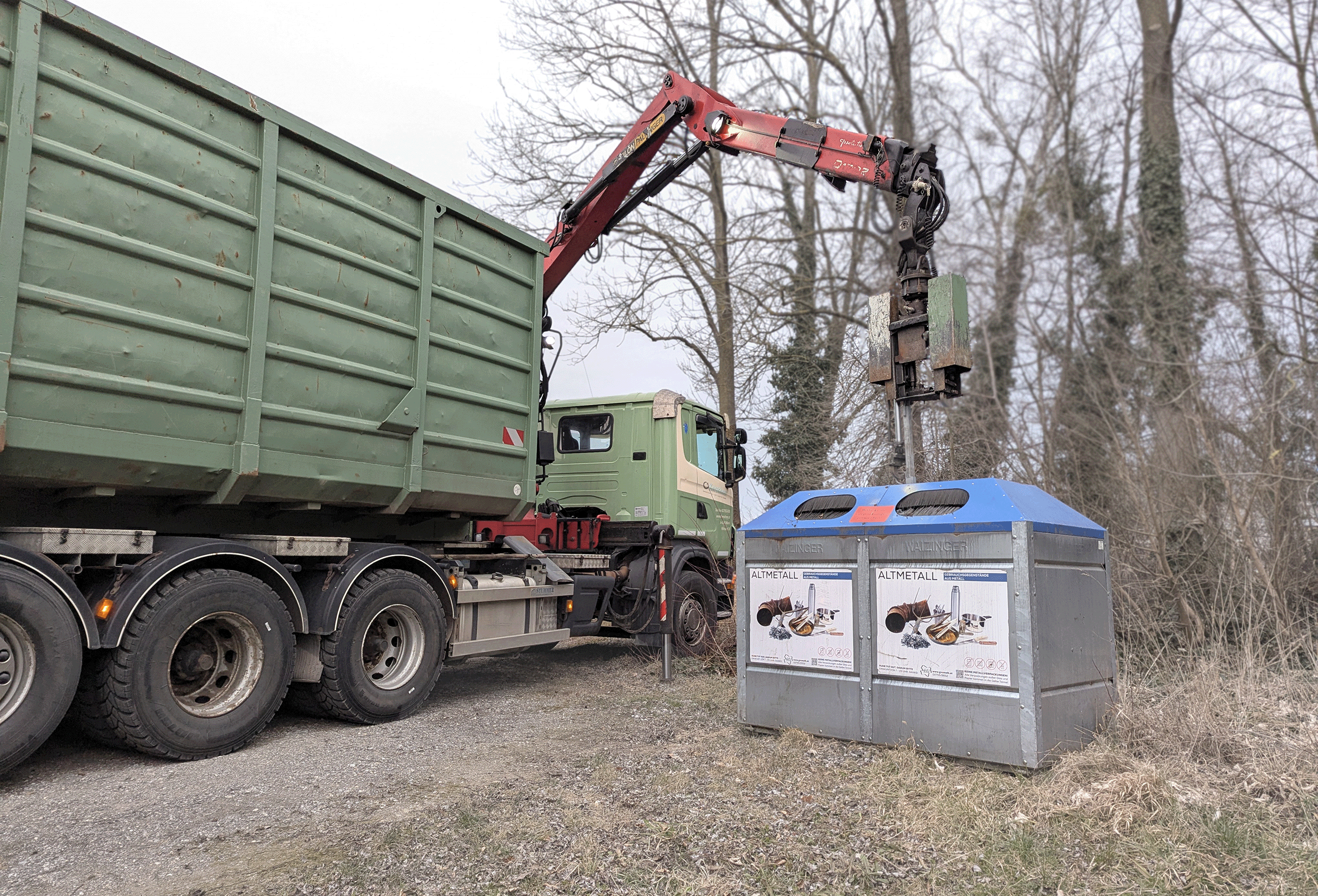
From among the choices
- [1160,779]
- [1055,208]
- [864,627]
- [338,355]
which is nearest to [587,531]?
[338,355]

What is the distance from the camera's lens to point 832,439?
10711 millimetres

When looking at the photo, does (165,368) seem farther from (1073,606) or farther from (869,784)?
(1073,606)

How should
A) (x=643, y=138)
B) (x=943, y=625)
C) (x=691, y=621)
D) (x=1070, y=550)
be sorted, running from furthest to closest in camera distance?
(x=691, y=621)
(x=643, y=138)
(x=1070, y=550)
(x=943, y=625)

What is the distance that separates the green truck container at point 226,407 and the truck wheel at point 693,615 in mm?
1875

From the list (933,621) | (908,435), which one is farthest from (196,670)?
(908,435)

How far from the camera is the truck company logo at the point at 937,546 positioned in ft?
13.5

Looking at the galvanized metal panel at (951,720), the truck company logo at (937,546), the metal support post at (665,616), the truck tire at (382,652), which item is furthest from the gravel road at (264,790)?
the truck company logo at (937,546)

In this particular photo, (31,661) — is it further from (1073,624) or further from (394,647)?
(1073,624)

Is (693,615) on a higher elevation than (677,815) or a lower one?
higher

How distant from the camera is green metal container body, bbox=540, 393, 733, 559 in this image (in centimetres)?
815

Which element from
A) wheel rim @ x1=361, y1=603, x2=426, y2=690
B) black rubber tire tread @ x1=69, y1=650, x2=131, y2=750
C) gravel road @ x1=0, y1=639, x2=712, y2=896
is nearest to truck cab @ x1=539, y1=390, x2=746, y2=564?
gravel road @ x1=0, y1=639, x2=712, y2=896

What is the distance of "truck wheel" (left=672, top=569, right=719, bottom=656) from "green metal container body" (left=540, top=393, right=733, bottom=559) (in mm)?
471

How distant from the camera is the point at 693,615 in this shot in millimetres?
8086

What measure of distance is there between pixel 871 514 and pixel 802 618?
2.33 feet
